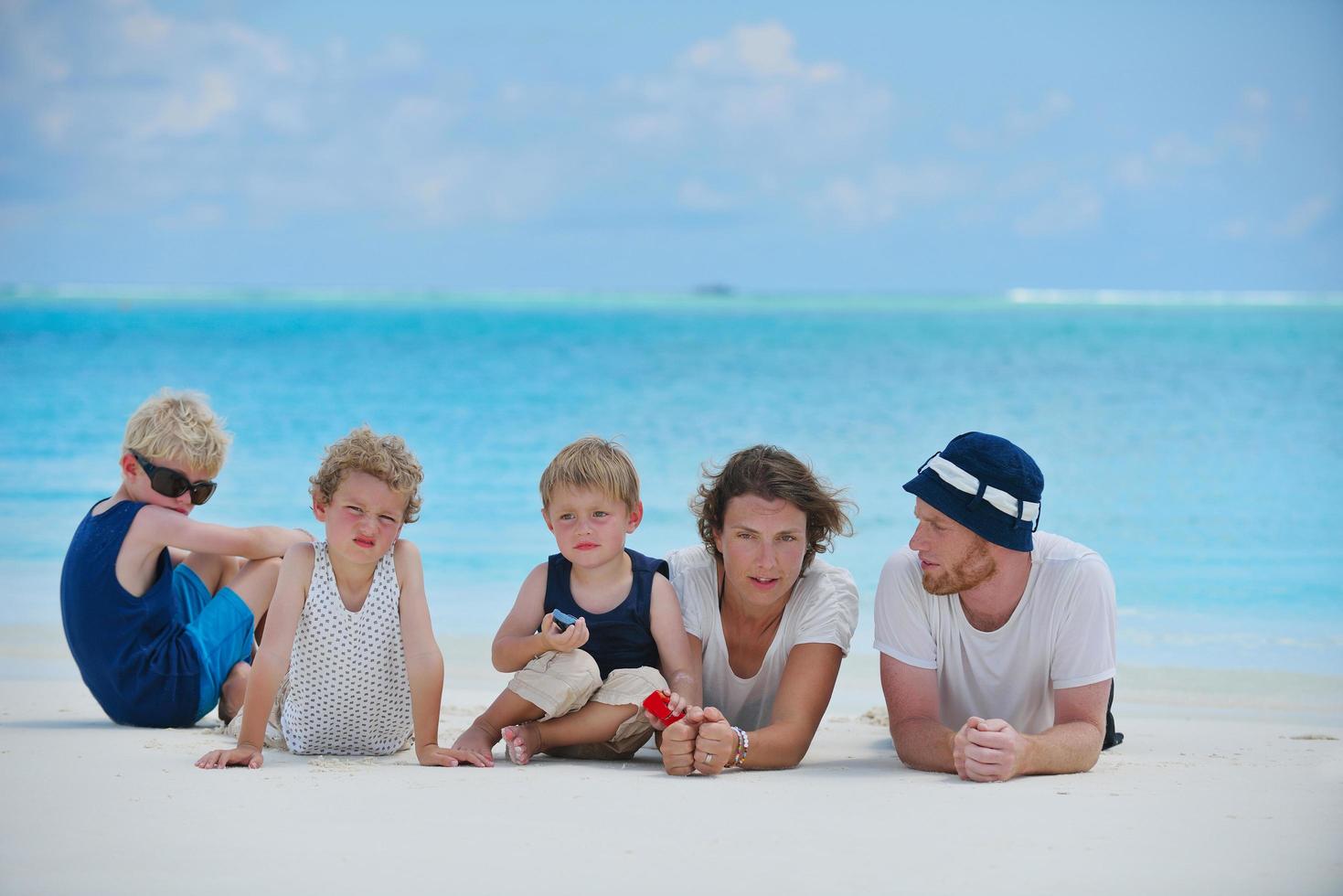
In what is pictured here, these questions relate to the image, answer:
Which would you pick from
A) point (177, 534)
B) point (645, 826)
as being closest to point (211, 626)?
point (177, 534)

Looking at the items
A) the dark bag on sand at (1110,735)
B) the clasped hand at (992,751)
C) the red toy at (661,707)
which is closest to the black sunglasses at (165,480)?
the red toy at (661,707)

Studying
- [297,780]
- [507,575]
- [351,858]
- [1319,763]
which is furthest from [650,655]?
[507,575]

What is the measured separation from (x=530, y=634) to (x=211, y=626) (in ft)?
4.16

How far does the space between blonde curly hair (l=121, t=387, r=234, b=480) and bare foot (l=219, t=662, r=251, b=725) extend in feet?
2.32

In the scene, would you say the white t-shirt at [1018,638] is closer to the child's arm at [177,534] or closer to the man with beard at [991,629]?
the man with beard at [991,629]

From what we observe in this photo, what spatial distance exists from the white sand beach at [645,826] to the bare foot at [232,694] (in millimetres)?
307

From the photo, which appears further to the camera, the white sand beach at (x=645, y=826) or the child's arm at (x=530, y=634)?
the child's arm at (x=530, y=634)

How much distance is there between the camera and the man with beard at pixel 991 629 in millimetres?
3668

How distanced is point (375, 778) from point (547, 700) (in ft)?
1.78

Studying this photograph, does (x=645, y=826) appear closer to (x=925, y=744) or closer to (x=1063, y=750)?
(x=925, y=744)

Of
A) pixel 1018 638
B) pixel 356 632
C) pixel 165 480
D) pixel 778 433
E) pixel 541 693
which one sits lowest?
pixel 541 693

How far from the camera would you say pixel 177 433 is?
440cm

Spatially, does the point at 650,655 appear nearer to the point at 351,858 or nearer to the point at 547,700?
the point at 547,700

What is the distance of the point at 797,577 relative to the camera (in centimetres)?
414
